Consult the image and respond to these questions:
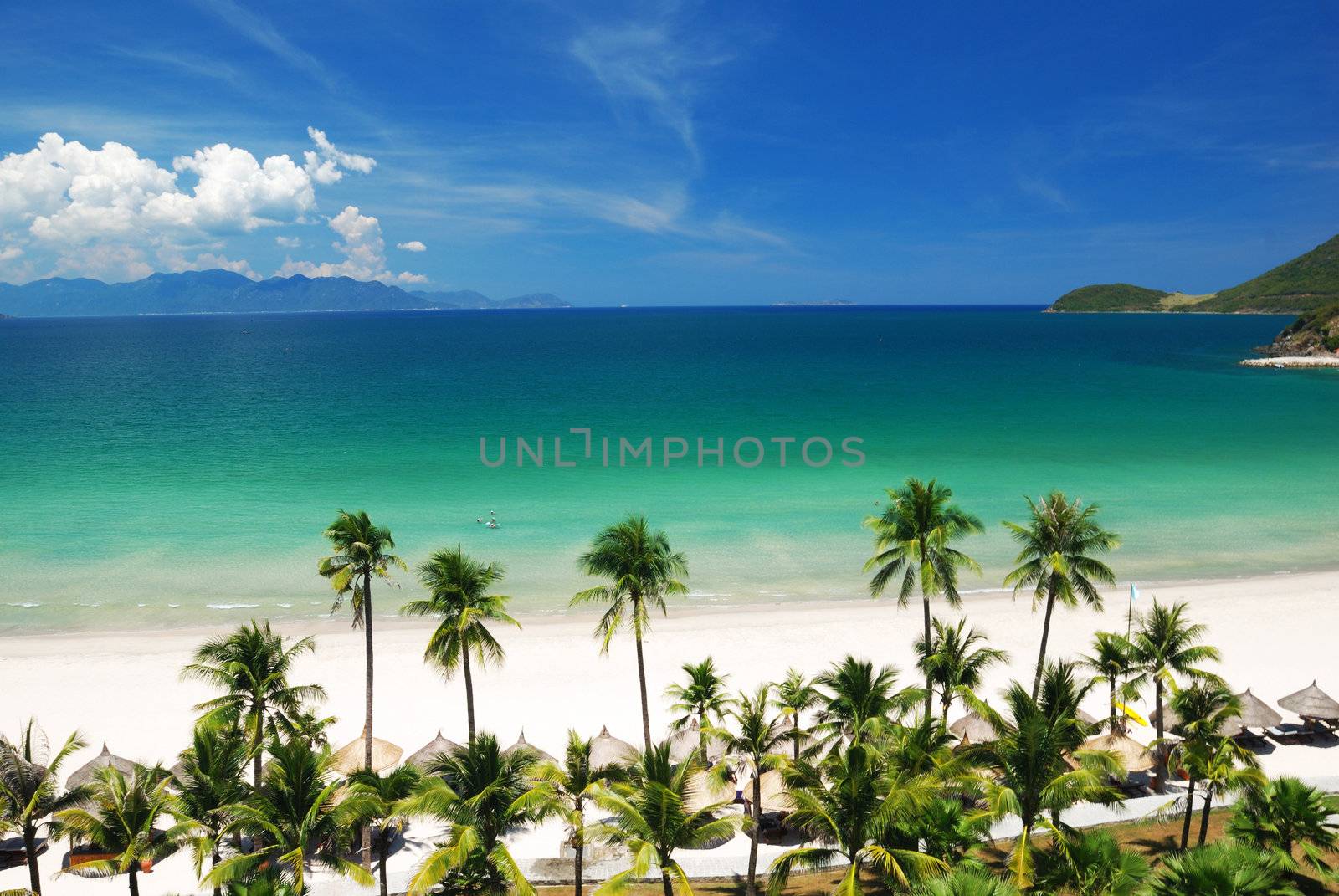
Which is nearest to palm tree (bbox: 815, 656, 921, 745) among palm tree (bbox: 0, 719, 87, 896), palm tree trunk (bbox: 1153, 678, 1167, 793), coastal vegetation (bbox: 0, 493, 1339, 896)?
coastal vegetation (bbox: 0, 493, 1339, 896)

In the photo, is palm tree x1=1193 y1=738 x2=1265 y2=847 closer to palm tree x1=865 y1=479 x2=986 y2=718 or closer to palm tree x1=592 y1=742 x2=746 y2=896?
palm tree x1=865 y1=479 x2=986 y2=718

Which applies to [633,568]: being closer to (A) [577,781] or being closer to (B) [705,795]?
(B) [705,795]

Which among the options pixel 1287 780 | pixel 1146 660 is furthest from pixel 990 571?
pixel 1287 780

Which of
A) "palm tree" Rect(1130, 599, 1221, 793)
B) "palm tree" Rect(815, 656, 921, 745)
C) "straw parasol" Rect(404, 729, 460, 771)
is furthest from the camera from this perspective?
"straw parasol" Rect(404, 729, 460, 771)

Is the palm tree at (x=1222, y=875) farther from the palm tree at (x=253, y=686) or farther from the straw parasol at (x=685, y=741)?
the palm tree at (x=253, y=686)

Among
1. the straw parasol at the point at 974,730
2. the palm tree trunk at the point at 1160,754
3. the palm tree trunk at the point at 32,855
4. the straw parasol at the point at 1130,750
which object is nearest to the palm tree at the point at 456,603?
the palm tree trunk at the point at 32,855

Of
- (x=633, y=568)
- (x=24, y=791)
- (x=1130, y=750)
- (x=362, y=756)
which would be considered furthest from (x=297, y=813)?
(x=1130, y=750)

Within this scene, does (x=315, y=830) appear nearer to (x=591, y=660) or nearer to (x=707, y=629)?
(x=591, y=660)
